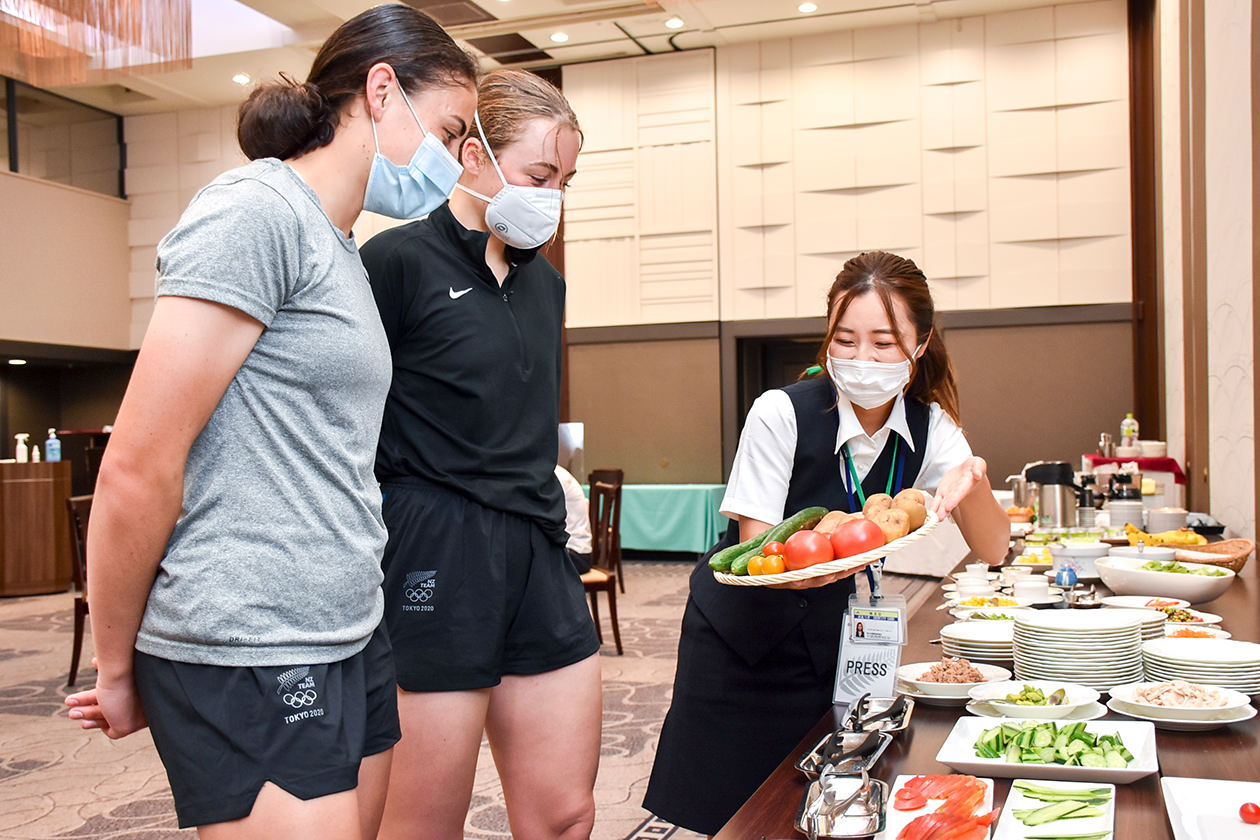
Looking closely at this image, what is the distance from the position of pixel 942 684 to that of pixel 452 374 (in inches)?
34.1

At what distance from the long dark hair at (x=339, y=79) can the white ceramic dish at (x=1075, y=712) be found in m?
1.12

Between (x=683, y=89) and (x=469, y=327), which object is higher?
(x=683, y=89)

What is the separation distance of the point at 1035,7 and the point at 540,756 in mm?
9373

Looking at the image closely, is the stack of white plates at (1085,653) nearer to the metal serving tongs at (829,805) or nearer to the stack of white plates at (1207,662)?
the stack of white plates at (1207,662)

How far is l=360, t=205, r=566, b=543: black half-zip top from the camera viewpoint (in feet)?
5.23

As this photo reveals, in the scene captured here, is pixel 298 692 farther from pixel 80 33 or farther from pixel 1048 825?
pixel 80 33

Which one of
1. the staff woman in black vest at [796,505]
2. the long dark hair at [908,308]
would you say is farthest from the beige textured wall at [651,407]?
the staff woman in black vest at [796,505]

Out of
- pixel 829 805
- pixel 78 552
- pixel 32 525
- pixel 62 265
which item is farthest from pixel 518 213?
pixel 62 265

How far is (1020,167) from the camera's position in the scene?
368 inches

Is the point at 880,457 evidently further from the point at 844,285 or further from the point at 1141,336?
the point at 1141,336

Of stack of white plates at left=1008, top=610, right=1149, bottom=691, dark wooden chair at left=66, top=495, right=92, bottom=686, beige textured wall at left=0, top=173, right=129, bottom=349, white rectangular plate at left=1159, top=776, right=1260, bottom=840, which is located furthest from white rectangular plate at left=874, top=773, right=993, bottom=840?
beige textured wall at left=0, top=173, right=129, bottom=349

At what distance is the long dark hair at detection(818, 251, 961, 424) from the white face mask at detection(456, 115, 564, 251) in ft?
1.73

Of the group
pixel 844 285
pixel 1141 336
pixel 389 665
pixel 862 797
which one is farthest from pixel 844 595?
pixel 1141 336

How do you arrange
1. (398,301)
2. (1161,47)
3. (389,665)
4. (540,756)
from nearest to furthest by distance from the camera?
(389,665), (398,301), (540,756), (1161,47)
